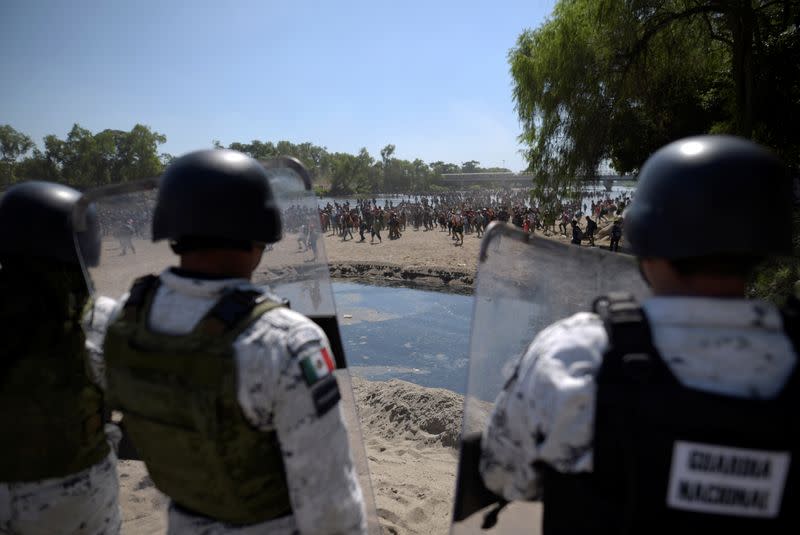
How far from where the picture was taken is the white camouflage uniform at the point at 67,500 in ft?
5.39

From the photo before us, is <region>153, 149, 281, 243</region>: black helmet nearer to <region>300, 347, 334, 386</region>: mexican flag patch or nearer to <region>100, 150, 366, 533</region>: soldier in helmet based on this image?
<region>100, 150, 366, 533</region>: soldier in helmet

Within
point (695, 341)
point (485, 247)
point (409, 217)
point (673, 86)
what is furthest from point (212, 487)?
point (409, 217)

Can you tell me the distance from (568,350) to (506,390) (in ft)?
0.64

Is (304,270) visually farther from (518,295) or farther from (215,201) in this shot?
(518,295)

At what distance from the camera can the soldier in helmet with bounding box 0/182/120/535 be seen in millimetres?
1584

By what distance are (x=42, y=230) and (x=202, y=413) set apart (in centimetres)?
111

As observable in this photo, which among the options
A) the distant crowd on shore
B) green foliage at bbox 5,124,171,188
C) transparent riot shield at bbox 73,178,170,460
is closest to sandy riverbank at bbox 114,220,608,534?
transparent riot shield at bbox 73,178,170,460

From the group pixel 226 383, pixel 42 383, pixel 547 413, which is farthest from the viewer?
pixel 42 383

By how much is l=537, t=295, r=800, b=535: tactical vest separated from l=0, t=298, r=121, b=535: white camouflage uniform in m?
1.61

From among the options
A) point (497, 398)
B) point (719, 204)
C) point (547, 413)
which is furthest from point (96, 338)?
point (719, 204)

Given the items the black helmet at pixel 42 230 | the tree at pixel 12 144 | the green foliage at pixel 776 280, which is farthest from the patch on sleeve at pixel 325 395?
the tree at pixel 12 144

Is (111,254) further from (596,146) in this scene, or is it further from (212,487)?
(596,146)

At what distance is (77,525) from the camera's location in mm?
1700

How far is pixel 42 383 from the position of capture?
5.23ft
